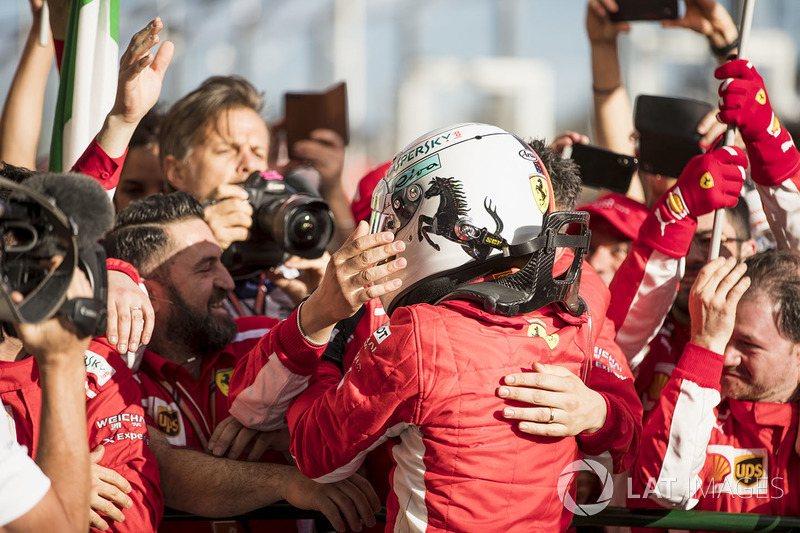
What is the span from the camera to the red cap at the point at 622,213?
315 cm

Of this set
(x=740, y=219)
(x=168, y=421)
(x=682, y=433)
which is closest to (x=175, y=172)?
(x=168, y=421)

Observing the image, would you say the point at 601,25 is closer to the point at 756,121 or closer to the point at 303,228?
the point at 756,121

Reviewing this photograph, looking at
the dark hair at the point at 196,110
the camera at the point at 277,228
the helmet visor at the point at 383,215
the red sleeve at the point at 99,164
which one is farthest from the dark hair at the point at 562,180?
the dark hair at the point at 196,110

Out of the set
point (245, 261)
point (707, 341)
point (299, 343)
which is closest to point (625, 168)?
point (707, 341)

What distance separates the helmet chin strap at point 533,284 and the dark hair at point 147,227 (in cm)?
147

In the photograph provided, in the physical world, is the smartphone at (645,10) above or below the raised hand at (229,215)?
above

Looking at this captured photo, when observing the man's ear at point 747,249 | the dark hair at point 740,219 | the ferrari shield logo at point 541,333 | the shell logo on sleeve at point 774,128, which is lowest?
the man's ear at point 747,249

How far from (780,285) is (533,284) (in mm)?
1064

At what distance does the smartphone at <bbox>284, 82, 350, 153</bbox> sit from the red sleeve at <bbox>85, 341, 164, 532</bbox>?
1908mm

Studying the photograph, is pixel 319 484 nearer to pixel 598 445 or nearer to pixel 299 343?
pixel 299 343

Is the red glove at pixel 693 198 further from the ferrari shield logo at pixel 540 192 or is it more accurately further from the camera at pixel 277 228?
the camera at pixel 277 228

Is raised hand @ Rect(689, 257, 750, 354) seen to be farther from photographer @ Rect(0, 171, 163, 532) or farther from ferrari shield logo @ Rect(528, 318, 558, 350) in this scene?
photographer @ Rect(0, 171, 163, 532)

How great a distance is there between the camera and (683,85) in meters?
22.1

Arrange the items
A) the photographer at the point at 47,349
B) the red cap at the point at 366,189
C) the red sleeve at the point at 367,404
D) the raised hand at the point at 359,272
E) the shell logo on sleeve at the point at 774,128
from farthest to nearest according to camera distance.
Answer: the red cap at the point at 366,189 < the shell logo on sleeve at the point at 774,128 < the raised hand at the point at 359,272 < the red sleeve at the point at 367,404 < the photographer at the point at 47,349
